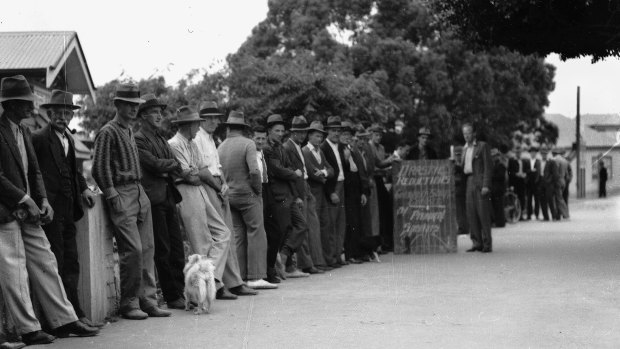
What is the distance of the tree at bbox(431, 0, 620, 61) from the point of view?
1756 centimetres

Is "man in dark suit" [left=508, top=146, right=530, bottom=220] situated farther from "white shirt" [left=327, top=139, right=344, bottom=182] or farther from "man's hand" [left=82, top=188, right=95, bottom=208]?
"man's hand" [left=82, top=188, right=95, bottom=208]

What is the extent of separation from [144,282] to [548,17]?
10056mm

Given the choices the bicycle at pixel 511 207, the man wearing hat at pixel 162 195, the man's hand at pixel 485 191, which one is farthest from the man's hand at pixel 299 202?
the bicycle at pixel 511 207

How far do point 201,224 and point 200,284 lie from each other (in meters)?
1.25

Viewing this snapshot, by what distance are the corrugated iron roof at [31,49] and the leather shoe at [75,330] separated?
16.3 metres

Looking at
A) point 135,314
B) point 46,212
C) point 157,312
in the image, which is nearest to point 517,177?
point 157,312

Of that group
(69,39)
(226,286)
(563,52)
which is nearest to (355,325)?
(226,286)

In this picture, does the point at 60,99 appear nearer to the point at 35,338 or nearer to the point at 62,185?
the point at 62,185

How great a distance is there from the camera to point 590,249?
1842cm

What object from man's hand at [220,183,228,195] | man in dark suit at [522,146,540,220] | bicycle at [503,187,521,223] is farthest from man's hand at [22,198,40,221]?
man in dark suit at [522,146,540,220]

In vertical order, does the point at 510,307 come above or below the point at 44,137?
below

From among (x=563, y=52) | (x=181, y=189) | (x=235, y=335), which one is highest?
(x=563, y=52)

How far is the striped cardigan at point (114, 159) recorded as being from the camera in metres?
9.74

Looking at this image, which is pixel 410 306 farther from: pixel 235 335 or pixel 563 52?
pixel 563 52
